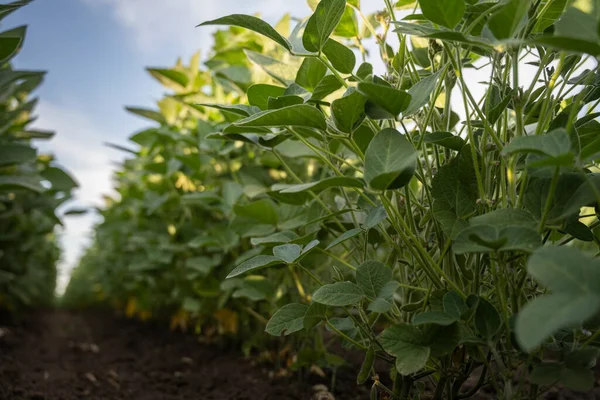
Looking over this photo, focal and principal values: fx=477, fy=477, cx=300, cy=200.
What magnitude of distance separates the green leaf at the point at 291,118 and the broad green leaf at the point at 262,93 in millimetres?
129

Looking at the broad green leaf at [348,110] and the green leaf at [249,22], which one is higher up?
the green leaf at [249,22]

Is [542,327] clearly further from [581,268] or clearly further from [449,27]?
[449,27]

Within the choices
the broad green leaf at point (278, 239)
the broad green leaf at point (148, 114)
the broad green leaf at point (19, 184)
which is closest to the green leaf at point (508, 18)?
the broad green leaf at point (278, 239)

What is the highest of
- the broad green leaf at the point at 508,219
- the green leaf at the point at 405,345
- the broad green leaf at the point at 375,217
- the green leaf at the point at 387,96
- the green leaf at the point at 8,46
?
the green leaf at the point at 8,46

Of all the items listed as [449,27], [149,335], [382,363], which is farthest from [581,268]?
[149,335]

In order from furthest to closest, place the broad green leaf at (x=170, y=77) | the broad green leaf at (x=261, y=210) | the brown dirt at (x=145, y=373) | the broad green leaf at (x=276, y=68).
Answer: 1. the broad green leaf at (x=170, y=77)
2. the brown dirt at (x=145, y=373)
3. the broad green leaf at (x=261, y=210)
4. the broad green leaf at (x=276, y=68)

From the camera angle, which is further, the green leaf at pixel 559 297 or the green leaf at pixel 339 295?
the green leaf at pixel 339 295

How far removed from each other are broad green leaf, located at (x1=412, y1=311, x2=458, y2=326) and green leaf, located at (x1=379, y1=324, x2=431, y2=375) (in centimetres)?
5

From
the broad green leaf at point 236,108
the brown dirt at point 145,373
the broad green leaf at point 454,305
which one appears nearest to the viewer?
the broad green leaf at point 454,305

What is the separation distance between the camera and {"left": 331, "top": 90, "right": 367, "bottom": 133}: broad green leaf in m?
0.58

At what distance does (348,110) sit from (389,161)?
4.2 inches

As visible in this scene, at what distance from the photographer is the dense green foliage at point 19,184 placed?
1161 mm

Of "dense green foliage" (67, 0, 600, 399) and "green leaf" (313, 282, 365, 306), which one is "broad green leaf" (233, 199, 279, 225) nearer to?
"dense green foliage" (67, 0, 600, 399)

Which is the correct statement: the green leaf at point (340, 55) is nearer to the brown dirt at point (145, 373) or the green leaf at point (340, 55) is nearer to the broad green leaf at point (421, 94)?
the broad green leaf at point (421, 94)
